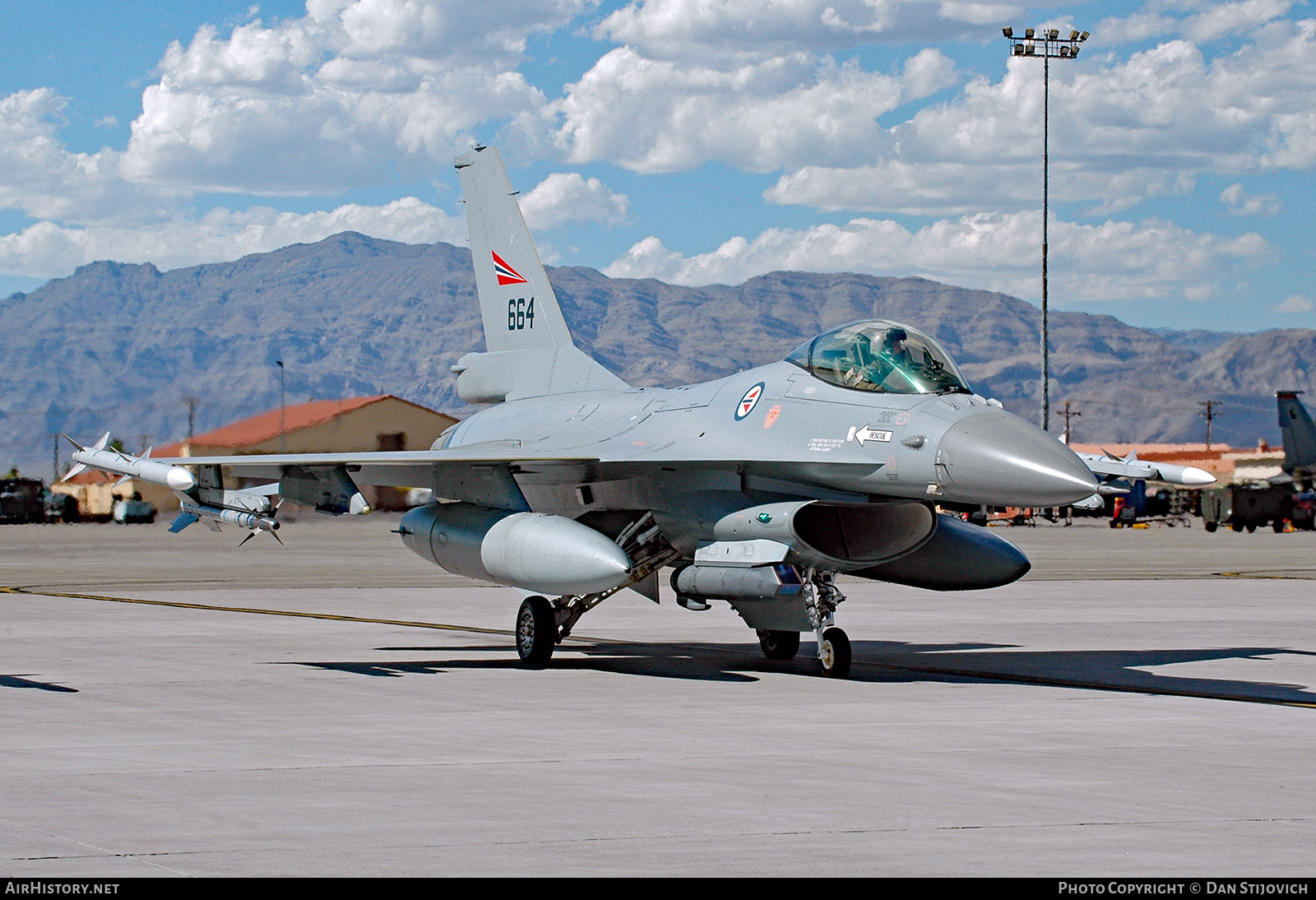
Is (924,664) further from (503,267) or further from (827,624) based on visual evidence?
(503,267)

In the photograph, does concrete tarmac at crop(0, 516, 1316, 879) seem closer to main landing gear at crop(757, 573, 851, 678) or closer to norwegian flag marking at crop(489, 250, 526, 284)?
main landing gear at crop(757, 573, 851, 678)

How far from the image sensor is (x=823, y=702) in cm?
1327

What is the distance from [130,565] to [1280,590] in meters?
27.0

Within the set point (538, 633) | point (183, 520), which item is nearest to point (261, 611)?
point (183, 520)

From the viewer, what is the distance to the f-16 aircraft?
1385 centimetres

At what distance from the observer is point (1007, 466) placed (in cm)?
1304

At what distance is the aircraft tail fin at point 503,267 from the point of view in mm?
20016

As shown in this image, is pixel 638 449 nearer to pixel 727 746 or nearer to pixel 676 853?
pixel 727 746

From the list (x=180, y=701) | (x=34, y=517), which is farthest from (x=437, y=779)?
(x=34, y=517)

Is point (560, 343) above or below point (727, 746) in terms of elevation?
above

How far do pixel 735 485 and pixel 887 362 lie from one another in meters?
1.98

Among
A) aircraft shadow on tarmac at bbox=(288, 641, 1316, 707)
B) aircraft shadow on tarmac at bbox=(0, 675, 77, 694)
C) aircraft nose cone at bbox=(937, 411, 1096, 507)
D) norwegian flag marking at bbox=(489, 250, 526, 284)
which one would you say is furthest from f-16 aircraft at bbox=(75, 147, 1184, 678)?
aircraft shadow on tarmac at bbox=(0, 675, 77, 694)

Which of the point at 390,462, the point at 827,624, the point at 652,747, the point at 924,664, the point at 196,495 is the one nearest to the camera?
the point at 652,747

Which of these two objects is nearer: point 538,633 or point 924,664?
point 538,633
